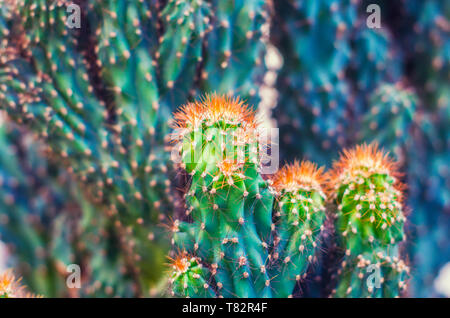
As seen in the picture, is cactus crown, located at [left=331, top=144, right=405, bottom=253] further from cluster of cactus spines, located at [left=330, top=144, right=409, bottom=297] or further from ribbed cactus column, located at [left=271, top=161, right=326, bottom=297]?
ribbed cactus column, located at [left=271, top=161, right=326, bottom=297]

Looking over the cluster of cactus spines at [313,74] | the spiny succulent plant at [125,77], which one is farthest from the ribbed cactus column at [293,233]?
the cluster of cactus spines at [313,74]

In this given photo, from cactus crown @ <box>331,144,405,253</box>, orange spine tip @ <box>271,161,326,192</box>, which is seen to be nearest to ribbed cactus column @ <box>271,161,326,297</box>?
orange spine tip @ <box>271,161,326,192</box>

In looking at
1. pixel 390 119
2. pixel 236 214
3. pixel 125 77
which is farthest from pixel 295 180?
pixel 390 119

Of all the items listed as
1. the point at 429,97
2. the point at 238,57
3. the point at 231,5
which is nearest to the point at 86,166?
the point at 238,57

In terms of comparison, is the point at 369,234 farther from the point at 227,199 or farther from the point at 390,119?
the point at 390,119

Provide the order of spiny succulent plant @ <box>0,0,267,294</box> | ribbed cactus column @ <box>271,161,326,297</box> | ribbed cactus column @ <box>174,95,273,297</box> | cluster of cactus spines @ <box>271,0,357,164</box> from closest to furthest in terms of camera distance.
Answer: ribbed cactus column @ <box>174,95,273,297</box>
ribbed cactus column @ <box>271,161,326,297</box>
spiny succulent plant @ <box>0,0,267,294</box>
cluster of cactus spines @ <box>271,0,357,164</box>

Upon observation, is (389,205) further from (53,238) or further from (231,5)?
(53,238)
